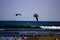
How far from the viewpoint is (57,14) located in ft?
6.06

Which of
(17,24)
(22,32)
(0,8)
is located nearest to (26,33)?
(22,32)

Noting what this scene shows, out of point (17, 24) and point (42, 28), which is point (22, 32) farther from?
point (42, 28)

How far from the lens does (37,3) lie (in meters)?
1.83

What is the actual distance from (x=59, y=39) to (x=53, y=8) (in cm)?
55

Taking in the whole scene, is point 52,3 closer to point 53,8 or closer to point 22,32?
point 53,8

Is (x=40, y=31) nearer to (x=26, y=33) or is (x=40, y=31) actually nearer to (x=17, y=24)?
(x=26, y=33)

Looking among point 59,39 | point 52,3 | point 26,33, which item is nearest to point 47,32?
point 59,39

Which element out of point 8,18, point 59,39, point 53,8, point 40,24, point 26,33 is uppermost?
point 53,8

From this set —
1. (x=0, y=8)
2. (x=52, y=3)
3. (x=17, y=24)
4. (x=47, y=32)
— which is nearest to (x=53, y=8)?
(x=52, y=3)

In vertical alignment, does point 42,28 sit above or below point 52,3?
below

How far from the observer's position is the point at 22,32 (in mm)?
1836

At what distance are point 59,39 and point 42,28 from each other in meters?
0.36

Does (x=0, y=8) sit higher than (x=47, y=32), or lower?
higher

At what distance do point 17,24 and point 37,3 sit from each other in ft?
1.64
